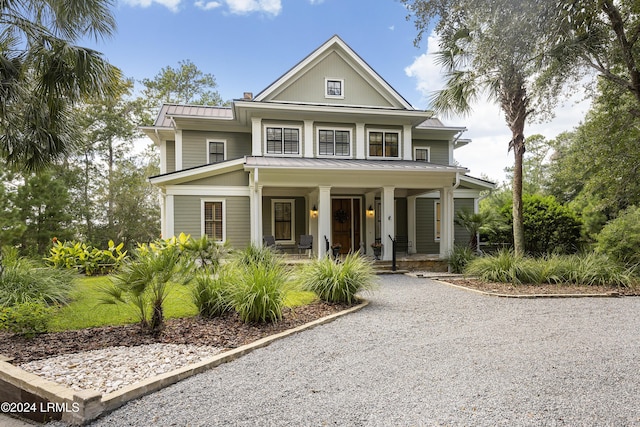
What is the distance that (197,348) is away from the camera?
185 inches

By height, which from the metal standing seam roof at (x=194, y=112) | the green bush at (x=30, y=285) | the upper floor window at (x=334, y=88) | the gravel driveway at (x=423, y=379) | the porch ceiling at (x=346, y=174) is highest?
the upper floor window at (x=334, y=88)

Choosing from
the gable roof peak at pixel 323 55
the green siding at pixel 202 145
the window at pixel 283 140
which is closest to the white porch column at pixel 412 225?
the gable roof peak at pixel 323 55

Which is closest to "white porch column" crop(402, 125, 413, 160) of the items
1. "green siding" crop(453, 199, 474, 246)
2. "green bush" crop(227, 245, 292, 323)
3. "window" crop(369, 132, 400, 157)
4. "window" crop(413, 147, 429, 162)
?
"window" crop(369, 132, 400, 157)

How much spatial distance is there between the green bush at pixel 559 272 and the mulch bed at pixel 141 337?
6625 millimetres

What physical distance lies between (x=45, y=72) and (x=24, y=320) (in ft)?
14.4

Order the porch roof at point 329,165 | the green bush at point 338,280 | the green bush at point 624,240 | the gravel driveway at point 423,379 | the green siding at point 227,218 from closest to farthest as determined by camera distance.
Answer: the gravel driveway at point 423,379 < the green bush at point 338,280 < the green bush at point 624,240 < the porch roof at point 329,165 < the green siding at point 227,218

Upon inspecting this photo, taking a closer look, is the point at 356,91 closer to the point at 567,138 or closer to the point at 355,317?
the point at 355,317

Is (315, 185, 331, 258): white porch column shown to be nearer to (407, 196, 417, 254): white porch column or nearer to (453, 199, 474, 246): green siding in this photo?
(407, 196, 417, 254): white porch column

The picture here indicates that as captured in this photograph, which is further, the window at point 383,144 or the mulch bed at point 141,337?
the window at point 383,144

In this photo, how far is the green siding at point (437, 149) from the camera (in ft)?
57.0

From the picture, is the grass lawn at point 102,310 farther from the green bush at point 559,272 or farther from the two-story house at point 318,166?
the green bush at point 559,272

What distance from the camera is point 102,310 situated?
6.46 meters

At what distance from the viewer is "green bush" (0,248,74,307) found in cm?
587

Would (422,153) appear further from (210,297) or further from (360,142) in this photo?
(210,297)
